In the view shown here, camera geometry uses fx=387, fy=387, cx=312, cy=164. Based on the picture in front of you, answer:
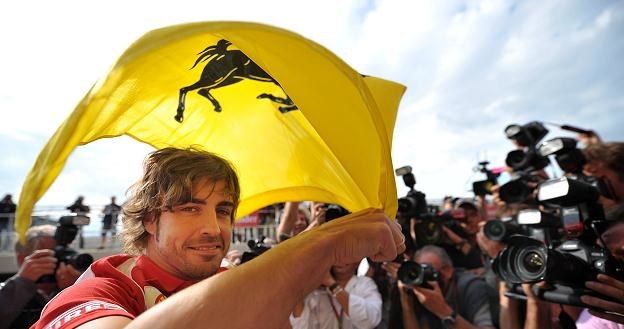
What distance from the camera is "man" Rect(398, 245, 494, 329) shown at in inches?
122

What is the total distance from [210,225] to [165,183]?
0.89ft

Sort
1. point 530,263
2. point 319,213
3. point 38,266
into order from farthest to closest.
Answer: point 319,213
point 38,266
point 530,263

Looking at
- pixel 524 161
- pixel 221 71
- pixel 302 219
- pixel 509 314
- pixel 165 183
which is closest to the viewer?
pixel 165 183

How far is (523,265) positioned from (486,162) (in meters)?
3.15

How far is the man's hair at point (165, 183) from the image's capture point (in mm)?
1480

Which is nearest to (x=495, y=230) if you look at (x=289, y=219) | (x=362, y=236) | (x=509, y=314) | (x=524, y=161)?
(x=509, y=314)

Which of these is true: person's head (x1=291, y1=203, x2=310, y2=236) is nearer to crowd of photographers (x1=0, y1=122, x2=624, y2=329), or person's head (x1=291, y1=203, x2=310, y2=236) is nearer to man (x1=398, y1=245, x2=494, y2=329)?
crowd of photographers (x1=0, y1=122, x2=624, y2=329)

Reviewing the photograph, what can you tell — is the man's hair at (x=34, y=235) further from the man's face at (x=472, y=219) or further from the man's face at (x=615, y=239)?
the man's face at (x=472, y=219)

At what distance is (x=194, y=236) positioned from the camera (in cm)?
141

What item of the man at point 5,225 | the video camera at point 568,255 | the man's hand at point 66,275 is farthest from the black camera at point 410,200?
the man at point 5,225

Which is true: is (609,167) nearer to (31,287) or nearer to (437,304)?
(437,304)

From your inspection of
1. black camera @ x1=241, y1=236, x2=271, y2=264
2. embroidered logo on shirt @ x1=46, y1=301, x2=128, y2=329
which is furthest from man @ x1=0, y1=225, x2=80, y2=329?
embroidered logo on shirt @ x1=46, y1=301, x2=128, y2=329

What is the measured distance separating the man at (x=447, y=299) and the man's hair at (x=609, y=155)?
1.37 m

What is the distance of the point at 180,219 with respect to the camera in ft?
4.69
